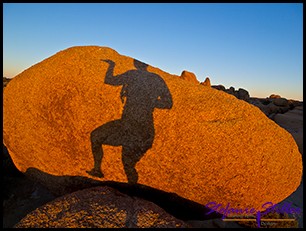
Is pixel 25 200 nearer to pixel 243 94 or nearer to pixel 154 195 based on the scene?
pixel 154 195

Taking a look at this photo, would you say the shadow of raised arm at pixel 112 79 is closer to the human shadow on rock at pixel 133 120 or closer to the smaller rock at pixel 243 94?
the human shadow on rock at pixel 133 120

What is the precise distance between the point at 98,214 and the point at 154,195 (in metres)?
1.17

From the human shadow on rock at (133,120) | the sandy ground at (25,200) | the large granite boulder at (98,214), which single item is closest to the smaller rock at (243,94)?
the sandy ground at (25,200)

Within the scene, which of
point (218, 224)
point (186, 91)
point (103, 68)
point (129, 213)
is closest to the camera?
point (129, 213)

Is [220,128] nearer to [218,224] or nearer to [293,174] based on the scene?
[293,174]

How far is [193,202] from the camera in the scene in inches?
161

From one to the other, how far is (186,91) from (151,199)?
2145mm

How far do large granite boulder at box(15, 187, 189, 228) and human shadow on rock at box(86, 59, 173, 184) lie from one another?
59 centimetres

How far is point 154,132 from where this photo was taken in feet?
12.2

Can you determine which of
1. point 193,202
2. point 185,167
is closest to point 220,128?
point 185,167

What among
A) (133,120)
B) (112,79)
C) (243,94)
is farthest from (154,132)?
(243,94)

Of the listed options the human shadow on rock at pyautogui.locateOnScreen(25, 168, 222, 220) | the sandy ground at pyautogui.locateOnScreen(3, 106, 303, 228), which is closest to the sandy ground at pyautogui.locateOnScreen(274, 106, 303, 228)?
the sandy ground at pyautogui.locateOnScreen(3, 106, 303, 228)

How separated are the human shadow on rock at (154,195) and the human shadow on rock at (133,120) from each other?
269 millimetres

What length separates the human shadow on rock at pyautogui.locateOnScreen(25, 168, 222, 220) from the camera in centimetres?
415
